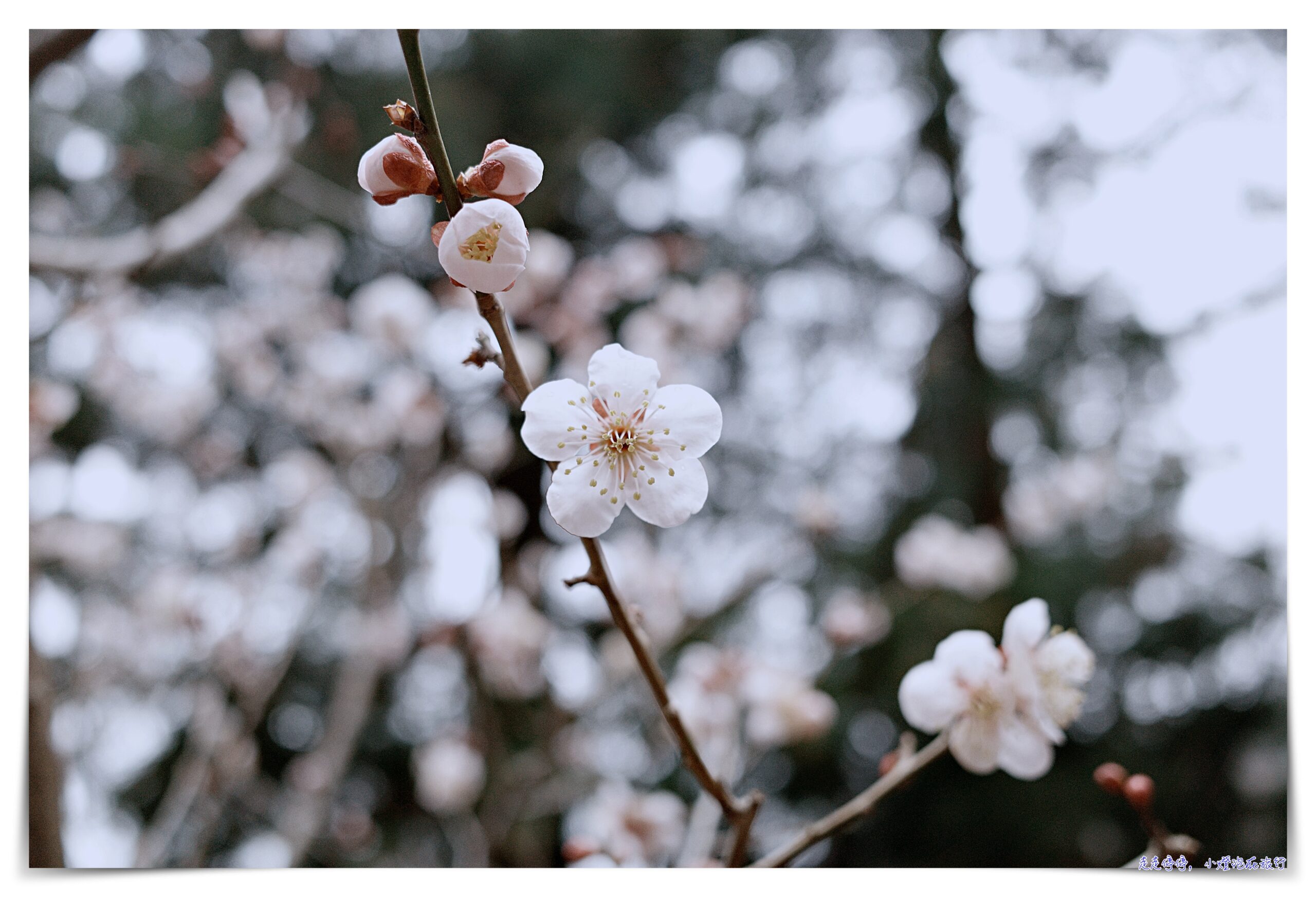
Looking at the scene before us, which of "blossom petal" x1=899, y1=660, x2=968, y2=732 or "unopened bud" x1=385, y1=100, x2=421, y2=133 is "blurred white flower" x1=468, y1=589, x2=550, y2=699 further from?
"unopened bud" x1=385, y1=100, x2=421, y2=133

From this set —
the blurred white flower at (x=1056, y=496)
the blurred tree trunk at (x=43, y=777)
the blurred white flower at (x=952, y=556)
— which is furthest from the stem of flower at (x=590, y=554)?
the blurred white flower at (x=952, y=556)

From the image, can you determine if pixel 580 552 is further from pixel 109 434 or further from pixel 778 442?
pixel 109 434

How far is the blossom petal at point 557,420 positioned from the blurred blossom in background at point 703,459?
807 mm

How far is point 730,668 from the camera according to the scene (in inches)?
63.7

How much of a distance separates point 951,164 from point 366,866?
1527 mm

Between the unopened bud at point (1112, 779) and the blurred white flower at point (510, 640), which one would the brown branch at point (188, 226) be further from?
the unopened bud at point (1112, 779)

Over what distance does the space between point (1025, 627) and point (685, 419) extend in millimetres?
402

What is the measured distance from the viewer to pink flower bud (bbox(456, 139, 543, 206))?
0.51 metres

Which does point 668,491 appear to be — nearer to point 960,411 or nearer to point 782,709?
point 782,709

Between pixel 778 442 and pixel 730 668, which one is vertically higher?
pixel 778 442

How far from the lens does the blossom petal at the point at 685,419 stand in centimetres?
58

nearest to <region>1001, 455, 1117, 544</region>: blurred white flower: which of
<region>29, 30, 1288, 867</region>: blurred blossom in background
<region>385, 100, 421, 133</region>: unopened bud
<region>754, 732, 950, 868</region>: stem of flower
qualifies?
<region>29, 30, 1288, 867</region>: blurred blossom in background

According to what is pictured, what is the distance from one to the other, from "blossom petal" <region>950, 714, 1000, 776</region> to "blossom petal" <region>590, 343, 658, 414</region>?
0.42 metres
